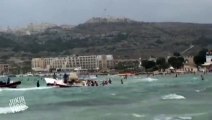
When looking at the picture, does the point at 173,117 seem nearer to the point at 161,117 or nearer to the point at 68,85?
the point at 161,117

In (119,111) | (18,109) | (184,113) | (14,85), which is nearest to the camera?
(184,113)

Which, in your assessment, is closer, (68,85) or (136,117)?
(136,117)

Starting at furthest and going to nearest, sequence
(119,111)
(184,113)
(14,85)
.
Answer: (14,85)
(119,111)
(184,113)

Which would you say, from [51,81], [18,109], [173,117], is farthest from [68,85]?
[173,117]

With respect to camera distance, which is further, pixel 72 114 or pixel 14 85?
pixel 14 85

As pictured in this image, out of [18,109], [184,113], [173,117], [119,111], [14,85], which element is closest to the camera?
[173,117]

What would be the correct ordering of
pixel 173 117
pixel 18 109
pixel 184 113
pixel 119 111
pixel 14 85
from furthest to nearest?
1. pixel 14 85
2. pixel 18 109
3. pixel 119 111
4. pixel 184 113
5. pixel 173 117

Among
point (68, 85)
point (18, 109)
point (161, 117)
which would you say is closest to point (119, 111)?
point (161, 117)

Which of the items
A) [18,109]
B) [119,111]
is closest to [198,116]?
[119,111]

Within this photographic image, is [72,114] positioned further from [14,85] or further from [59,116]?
A: [14,85]
